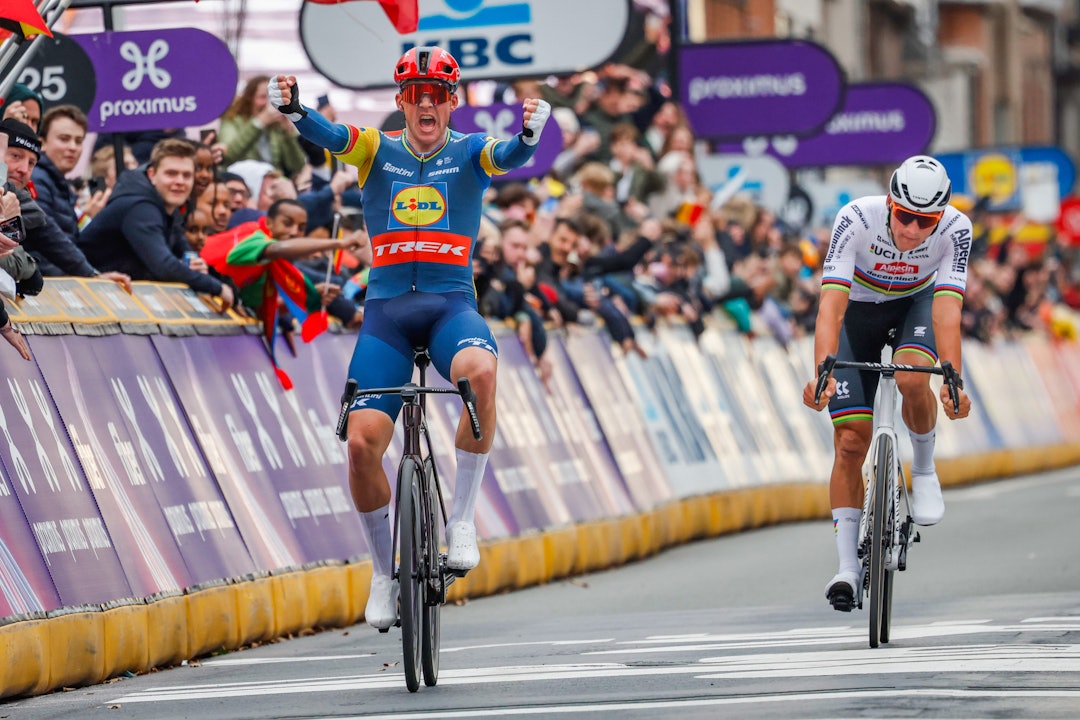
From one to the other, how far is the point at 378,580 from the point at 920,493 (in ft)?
9.37

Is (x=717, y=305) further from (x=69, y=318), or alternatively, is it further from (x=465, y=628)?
(x=69, y=318)

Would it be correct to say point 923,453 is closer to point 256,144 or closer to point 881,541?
point 881,541

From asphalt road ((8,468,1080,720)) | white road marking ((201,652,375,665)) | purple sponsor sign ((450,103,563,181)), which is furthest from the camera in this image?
purple sponsor sign ((450,103,563,181))

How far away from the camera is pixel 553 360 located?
1700 cm

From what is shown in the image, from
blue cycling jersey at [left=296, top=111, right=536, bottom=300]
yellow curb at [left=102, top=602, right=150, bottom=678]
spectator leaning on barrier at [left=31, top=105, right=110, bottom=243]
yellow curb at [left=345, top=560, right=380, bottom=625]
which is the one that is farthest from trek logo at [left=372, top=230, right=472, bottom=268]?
yellow curb at [left=345, top=560, right=380, bottom=625]

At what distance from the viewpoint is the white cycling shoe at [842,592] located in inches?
420

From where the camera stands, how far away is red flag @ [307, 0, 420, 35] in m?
15.6

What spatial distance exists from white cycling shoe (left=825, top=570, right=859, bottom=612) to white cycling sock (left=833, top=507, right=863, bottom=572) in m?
0.10

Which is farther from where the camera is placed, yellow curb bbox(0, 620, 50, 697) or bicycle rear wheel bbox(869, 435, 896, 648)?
bicycle rear wheel bbox(869, 435, 896, 648)

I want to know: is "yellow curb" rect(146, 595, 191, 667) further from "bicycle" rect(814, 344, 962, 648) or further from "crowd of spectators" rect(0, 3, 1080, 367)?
"bicycle" rect(814, 344, 962, 648)

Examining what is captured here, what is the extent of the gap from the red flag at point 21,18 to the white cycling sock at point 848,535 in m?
4.26

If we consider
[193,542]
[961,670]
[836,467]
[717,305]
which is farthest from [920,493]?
[717,305]

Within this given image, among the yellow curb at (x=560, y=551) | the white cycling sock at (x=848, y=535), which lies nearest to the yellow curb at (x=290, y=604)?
the white cycling sock at (x=848, y=535)

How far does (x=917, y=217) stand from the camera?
10.7 meters
